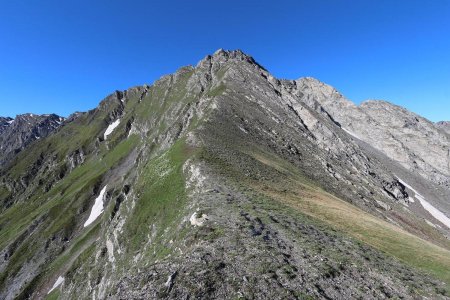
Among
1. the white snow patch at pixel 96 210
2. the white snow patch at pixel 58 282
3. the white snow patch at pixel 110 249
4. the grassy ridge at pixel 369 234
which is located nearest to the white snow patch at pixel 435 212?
the grassy ridge at pixel 369 234

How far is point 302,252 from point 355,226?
1607 centimetres

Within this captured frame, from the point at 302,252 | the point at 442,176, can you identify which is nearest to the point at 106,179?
the point at 302,252

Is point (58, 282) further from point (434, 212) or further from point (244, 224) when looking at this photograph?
point (434, 212)

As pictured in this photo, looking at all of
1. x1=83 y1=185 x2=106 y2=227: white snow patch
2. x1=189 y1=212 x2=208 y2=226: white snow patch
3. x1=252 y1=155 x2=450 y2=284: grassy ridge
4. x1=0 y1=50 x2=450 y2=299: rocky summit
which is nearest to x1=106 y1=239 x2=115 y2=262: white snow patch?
x1=0 y1=50 x2=450 y2=299: rocky summit

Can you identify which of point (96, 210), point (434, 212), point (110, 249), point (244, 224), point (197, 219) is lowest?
point (96, 210)

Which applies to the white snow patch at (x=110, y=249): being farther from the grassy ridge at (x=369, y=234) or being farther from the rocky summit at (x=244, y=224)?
the grassy ridge at (x=369, y=234)

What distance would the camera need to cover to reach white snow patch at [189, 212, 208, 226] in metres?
29.5

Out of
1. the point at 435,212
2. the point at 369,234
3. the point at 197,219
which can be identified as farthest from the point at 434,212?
the point at 197,219

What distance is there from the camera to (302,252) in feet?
81.3

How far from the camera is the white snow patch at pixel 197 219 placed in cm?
2948

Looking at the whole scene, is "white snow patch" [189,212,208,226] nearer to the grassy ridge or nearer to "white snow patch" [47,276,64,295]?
the grassy ridge

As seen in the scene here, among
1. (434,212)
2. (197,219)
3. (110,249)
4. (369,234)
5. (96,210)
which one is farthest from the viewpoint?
(96,210)

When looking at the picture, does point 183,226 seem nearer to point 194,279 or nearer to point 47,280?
point 194,279

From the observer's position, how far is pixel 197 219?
3014cm
